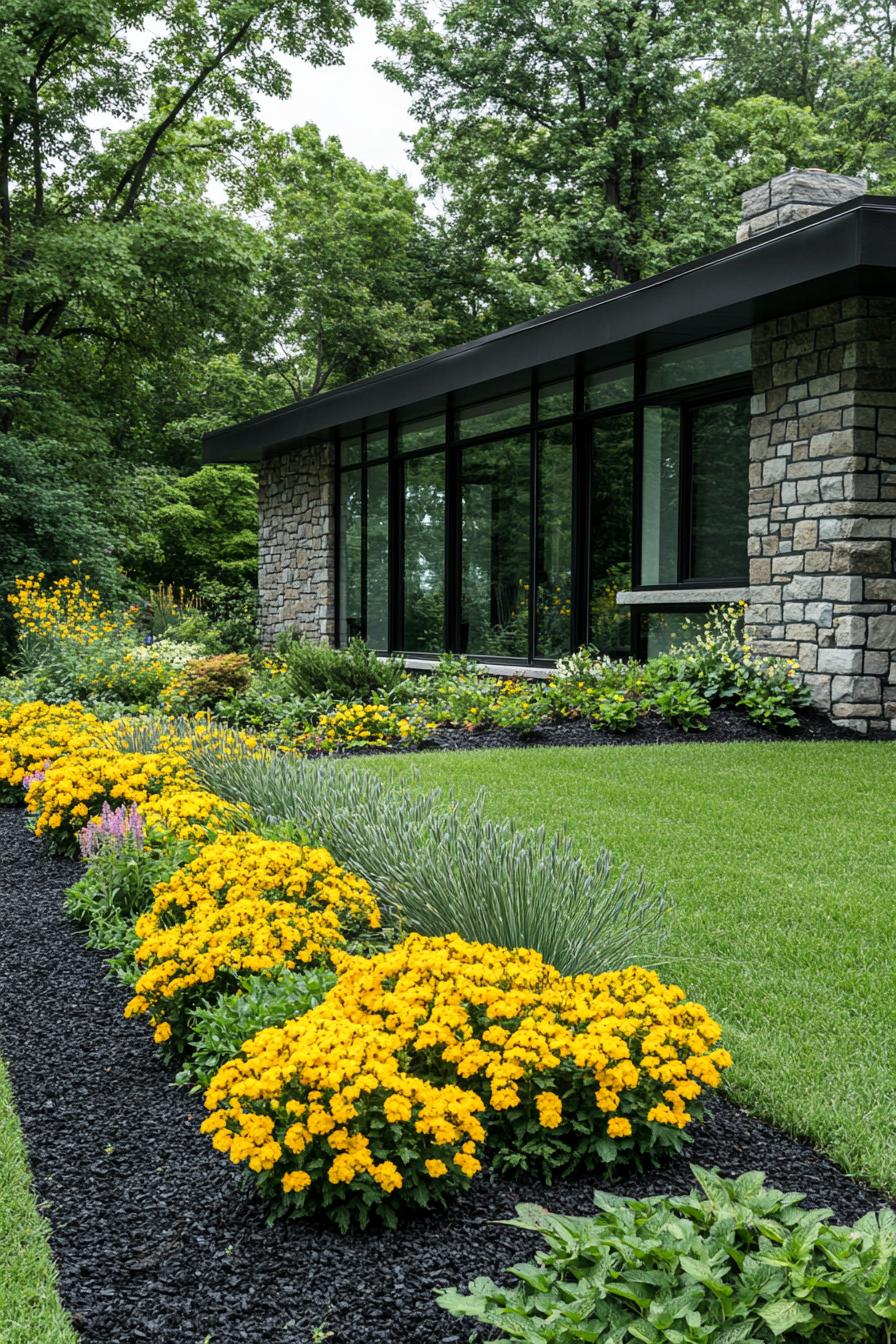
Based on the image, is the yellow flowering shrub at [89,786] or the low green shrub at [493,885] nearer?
the low green shrub at [493,885]

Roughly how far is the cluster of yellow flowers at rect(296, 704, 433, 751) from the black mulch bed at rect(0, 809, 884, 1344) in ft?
14.6

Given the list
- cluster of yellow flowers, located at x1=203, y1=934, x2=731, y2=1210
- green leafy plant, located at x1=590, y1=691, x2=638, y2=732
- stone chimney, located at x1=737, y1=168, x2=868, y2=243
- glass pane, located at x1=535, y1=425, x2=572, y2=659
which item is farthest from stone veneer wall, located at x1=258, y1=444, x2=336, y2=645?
cluster of yellow flowers, located at x1=203, y1=934, x2=731, y2=1210

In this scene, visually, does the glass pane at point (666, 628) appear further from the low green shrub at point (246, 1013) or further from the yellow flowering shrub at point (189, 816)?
the low green shrub at point (246, 1013)

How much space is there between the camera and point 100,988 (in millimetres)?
3301

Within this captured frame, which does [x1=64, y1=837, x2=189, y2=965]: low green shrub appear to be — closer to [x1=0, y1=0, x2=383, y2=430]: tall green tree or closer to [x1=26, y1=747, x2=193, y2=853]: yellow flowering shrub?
[x1=26, y1=747, x2=193, y2=853]: yellow flowering shrub

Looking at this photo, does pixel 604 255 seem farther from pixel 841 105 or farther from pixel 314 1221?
pixel 314 1221

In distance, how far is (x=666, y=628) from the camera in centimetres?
910

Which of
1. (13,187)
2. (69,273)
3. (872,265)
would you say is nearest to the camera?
(872,265)

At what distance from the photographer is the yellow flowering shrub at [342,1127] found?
6.40 ft

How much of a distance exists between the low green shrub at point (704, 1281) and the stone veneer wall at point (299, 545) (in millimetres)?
12333

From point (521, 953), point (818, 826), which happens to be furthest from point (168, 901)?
point (818, 826)

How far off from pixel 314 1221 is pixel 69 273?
14773 mm

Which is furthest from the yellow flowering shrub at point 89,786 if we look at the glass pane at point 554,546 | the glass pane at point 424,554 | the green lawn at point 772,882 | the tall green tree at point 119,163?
the tall green tree at point 119,163

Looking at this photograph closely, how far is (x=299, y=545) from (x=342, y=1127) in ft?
42.8
